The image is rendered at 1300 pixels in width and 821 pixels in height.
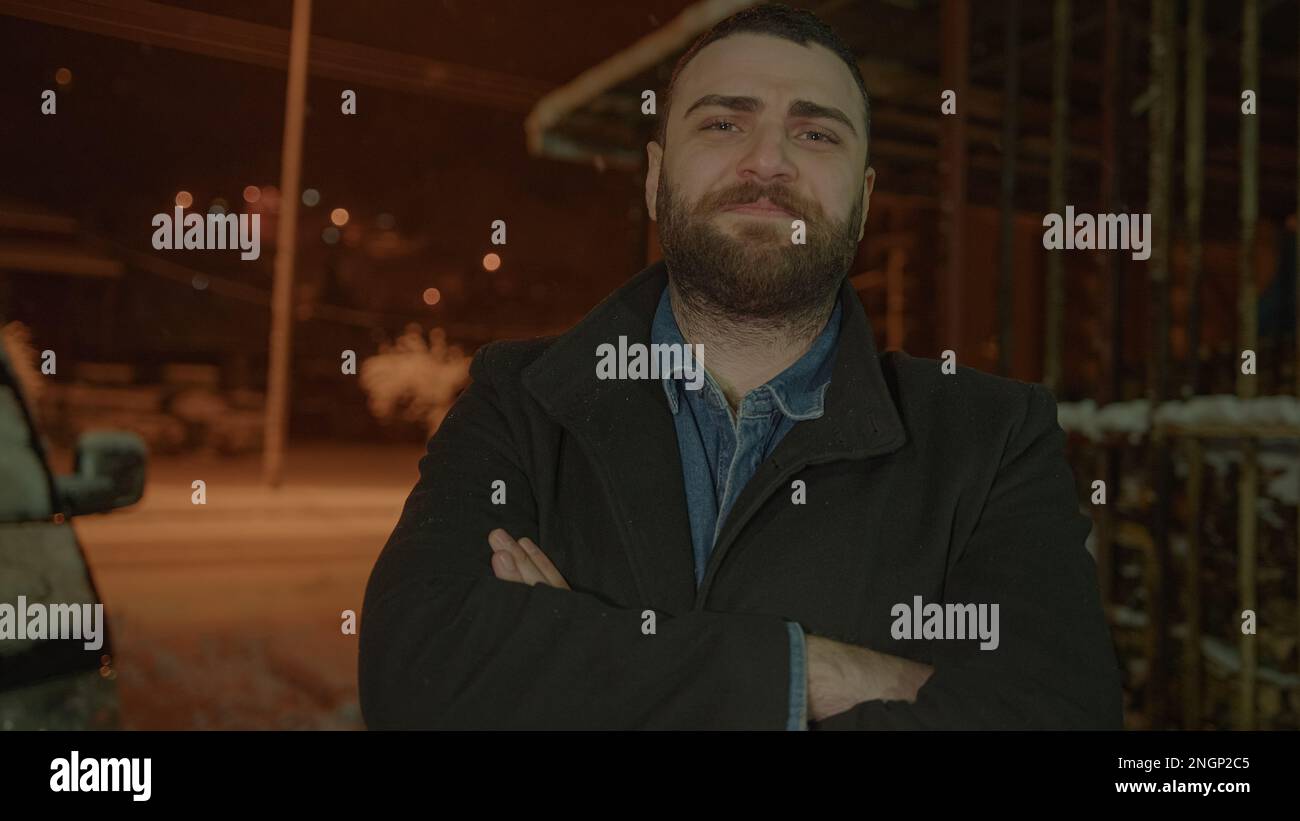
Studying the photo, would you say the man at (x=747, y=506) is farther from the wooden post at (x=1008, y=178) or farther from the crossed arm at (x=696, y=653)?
the wooden post at (x=1008, y=178)

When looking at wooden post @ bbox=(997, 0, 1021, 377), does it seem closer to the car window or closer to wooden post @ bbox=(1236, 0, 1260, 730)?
wooden post @ bbox=(1236, 0, 1260, 730)

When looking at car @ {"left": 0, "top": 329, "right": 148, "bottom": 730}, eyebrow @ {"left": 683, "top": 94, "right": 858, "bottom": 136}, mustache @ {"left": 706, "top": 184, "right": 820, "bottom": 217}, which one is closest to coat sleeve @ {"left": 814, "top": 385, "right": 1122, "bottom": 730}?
mustache @ {"left": 706, "top": 184, "right": 820, "bottom": 217}

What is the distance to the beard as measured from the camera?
199 cm

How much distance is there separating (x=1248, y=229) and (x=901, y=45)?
1.94 meters

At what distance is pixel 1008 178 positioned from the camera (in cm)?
417

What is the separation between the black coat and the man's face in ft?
0.61

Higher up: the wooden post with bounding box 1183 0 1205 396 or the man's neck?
the wooden post with bounding box 1183 0 1205 396

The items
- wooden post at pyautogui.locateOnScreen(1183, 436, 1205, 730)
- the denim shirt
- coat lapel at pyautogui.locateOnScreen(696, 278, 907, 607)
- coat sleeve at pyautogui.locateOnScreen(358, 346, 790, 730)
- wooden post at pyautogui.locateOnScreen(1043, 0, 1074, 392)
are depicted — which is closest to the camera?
coat sleeve at pyautogui.locateOnScreen(358, 346, 790, 730)

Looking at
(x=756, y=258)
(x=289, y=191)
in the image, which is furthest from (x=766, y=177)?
(x=289, y=191)

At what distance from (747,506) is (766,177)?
2.19 ft

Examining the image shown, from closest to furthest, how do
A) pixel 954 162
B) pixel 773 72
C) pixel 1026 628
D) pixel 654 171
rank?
pixel 1026 628 → pixel 773 72 → pixel 654 171 → pixel 954 162

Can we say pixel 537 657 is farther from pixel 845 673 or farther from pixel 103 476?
pixel 103 476

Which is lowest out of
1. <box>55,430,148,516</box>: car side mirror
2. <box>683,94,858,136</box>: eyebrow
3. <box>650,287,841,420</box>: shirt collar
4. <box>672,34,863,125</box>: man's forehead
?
<box>55,430,148,516</box>: car side mirror
